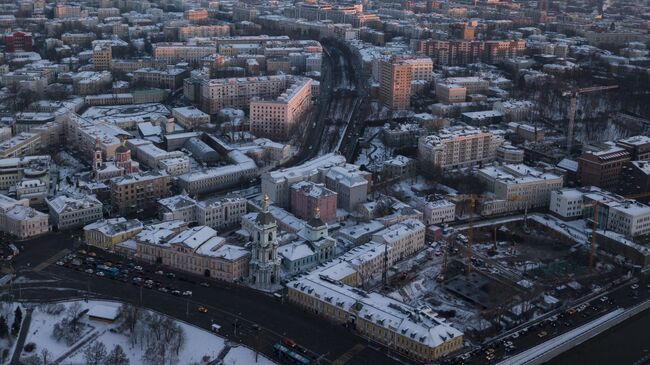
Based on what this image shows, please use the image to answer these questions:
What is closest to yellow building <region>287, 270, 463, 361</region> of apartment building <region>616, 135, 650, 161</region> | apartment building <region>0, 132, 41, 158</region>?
apartment building <region>0, 132, 41, 158</region>

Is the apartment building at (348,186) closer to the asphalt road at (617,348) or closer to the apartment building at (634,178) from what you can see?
the asphalt road at (617,348)

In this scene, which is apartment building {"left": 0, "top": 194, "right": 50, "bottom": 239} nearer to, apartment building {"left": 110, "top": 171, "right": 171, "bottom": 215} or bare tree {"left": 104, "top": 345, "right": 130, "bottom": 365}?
apartment building {"left": 110, "top": 171, "right": 171, "bottom": 215}

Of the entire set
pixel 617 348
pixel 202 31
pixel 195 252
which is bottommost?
pixel 617 348

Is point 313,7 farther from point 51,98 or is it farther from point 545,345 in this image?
point 545,345

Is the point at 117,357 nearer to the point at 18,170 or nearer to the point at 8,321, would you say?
the point at 8,321

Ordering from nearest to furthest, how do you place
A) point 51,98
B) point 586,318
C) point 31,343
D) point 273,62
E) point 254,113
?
point 31,343, point 586,318, point 254,113, point 51,98, point 273,62

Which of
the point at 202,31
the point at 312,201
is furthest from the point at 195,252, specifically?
the point at 202,31

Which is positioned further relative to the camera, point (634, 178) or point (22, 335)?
point (634, 178)

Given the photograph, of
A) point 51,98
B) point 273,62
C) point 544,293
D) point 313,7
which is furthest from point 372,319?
point 313,7
